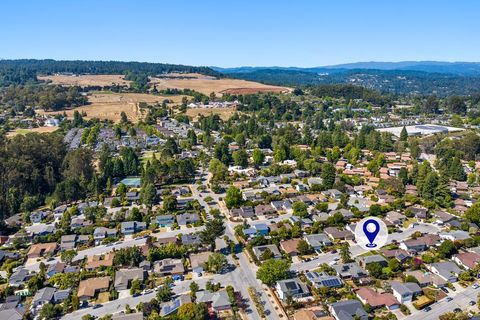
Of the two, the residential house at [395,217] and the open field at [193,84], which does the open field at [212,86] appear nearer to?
the open field at [193,84]

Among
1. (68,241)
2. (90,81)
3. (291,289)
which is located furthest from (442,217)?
(90,81)

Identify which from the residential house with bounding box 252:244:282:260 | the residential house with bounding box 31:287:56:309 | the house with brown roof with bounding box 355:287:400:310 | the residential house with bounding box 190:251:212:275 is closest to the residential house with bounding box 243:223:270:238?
the residential house with bounding box 252:244:282:260

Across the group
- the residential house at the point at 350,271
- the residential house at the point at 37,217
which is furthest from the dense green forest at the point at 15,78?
the residential house at the point at 350,271

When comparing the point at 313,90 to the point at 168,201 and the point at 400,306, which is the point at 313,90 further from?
the point at 400,306

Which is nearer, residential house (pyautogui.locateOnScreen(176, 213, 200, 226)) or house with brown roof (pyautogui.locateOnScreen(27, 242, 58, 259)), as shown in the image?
house with brown roof (pyautogui.locateOnScreen(27, 242, 58, 259))

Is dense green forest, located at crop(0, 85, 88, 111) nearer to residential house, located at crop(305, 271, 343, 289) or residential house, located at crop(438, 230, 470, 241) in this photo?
residential house, located at crop(305, 271, 343, 289)
